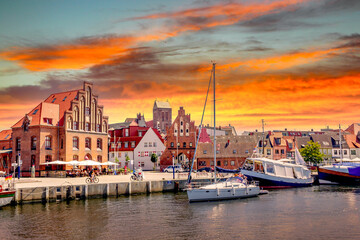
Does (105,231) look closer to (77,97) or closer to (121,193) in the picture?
(121,193)

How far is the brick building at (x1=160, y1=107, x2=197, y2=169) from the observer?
346ft

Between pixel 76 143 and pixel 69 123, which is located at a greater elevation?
pixel 69 123

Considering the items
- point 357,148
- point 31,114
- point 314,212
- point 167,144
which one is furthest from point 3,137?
point 357,148

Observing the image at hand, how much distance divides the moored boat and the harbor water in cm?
1434

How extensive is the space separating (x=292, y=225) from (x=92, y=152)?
55.4 m

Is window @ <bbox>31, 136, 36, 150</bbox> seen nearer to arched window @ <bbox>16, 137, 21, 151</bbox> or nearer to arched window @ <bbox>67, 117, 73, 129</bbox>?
arched window @ <bbox>16, 137, 21, 151</bbox>

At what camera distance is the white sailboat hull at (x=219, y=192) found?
168 feet

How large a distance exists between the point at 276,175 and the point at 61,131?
4169 centimetres

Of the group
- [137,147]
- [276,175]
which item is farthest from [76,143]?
[276,175]

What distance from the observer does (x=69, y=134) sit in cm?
8006

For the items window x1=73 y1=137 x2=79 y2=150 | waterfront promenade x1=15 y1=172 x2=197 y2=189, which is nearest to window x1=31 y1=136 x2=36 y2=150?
window x1=73 y1=137 x2=79 y2=150

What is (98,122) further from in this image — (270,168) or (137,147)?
(270,168)

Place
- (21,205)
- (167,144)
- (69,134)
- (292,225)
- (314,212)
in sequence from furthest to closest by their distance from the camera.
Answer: (167,144) → (69,134) → (21,205) → (314,212) → (292,225)

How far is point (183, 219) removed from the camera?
40.7 meters
